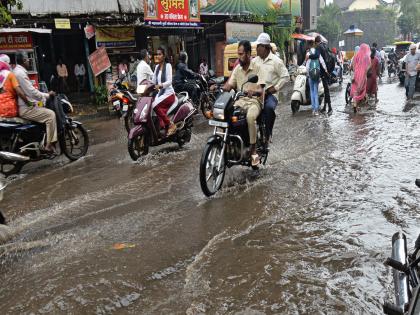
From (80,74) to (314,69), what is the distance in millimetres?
10896

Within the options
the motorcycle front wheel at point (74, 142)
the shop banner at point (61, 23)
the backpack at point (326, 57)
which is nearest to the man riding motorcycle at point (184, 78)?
the backpack at point (326, 57)

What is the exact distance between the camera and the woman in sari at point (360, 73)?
1203 centimetres

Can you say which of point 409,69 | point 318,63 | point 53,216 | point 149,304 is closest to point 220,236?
point 149,304

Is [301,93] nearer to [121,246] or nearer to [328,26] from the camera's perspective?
[121,246]

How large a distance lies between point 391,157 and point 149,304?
521 centimetres

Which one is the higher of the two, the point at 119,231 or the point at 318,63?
the point at 318,63

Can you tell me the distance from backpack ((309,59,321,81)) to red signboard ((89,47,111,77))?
25.4 ft

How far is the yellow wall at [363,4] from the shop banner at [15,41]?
7281cm

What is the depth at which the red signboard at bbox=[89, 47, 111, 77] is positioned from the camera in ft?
52.9

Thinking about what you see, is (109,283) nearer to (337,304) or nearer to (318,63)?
(337,304)

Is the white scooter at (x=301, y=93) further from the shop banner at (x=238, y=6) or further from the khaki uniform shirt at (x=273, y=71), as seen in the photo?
the shop banner at (x=238, y=6)

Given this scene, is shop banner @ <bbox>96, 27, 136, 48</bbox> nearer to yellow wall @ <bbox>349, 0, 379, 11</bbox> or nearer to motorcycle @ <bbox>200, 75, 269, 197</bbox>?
motorcycle @ <bbox>200, 75, 269, 197</bbox>

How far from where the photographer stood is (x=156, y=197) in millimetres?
5695

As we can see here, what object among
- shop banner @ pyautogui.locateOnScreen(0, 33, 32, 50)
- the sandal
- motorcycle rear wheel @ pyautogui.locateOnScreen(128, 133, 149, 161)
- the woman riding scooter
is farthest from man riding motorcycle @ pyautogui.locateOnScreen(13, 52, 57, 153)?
shop banner @ pyautogui.locateOnScreen(0, 33, 32, 50)
